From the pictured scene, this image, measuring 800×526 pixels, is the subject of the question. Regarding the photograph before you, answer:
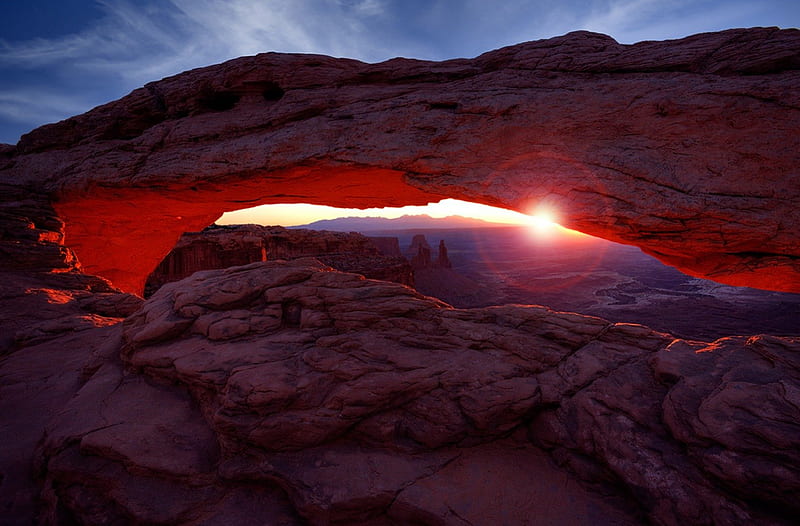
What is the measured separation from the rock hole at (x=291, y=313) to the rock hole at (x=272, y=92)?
6.11 metres

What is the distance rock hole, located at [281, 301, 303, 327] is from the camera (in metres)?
5.03

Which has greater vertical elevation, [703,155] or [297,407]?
[703,155]

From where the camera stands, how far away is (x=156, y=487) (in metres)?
3.37

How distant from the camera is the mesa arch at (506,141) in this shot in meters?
5.04

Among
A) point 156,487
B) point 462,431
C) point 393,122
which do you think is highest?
point 393,122

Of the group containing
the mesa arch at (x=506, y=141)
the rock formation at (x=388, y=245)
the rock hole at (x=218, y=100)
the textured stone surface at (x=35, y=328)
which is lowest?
the rock formation at (x=388, y=245)

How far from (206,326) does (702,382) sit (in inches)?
258

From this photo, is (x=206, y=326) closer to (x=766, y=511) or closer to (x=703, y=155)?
(x=766, y=511)

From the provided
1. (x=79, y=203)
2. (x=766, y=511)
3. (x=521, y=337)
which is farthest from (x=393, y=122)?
(x=79, y=203)

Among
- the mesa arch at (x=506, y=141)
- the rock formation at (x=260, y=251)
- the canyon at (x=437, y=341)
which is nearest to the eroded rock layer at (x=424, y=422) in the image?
the canyon at (x=437, y=341)

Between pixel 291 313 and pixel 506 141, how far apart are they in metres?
5.30

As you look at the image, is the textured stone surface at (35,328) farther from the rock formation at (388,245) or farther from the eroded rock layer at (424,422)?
the rock formation at (388,245)

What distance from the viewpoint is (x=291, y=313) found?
16.7 feet

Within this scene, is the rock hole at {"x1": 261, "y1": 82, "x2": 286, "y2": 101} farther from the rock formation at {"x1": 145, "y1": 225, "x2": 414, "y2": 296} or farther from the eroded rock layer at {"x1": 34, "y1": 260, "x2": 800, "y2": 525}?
the rock formation at {"x1": 145, "y1": 225, "x2": 414, "y2": 296}
